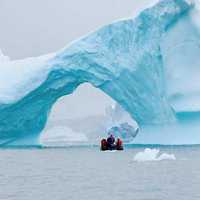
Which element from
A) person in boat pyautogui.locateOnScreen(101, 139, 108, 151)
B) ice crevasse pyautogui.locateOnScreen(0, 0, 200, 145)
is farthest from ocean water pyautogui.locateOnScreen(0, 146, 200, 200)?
person in boat pyautogui.locateOnScreen(101, 139, 108, 151)

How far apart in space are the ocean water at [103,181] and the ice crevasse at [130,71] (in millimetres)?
8262

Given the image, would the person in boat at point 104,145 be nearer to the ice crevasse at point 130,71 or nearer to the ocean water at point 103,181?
the ice crevasse at point 130,71

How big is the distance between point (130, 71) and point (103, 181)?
532 inches

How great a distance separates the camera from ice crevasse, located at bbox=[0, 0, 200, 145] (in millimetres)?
26531

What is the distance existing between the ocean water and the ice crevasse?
8.26m

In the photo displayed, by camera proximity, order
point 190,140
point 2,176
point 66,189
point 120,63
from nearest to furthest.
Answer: point 66,189, point 2,176, point 120,63, point 190,140

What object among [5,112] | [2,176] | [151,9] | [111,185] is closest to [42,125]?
[5,112]

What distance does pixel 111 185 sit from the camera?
1279 centimetres

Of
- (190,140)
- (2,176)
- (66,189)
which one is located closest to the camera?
(66,189)

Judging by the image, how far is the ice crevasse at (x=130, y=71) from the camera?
26.5 metres

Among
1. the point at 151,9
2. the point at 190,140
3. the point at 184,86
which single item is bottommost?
the point at 190,140

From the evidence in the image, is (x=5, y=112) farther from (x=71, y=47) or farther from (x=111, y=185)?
(x=111, y=185)

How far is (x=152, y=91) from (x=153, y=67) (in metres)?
0.96

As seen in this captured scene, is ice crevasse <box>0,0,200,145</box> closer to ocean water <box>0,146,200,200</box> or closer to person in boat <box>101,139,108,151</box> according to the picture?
person in boat <box>101,139,108,151</box>
